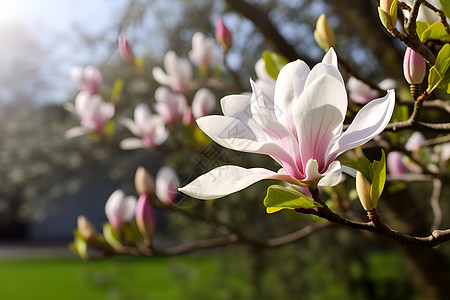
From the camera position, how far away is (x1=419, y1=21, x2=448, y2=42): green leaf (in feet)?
1.67

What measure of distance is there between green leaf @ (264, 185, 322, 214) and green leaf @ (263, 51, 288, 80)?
0.96ft

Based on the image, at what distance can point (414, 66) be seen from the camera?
20.8 inches

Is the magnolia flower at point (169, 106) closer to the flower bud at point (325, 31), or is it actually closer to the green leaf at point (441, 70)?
the flower bud at point (325, 31)

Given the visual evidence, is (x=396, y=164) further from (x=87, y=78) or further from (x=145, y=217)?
(x=87, y=78)

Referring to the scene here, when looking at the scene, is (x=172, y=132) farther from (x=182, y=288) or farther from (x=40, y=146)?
(x=182, y=288)

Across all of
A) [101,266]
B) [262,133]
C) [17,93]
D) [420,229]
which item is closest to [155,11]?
[17,93]

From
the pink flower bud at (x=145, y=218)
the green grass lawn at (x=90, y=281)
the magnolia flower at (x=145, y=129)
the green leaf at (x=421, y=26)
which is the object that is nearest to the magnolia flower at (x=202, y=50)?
the magnolia flower at (x=145, y=129)

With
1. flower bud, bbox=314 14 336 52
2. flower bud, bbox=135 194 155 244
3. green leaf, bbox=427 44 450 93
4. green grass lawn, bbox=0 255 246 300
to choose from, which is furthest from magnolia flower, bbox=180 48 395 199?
green grass lawn, bbox=0 255 246 300

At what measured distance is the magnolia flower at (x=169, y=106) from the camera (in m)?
1.42

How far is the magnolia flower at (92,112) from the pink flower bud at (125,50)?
0.15 meters

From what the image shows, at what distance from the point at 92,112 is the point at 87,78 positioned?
10cm

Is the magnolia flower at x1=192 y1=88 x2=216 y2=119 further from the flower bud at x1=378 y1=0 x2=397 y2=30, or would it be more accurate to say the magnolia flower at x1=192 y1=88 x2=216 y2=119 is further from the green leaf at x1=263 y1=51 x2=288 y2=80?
the flower bud at x1=378 y1=0 x2=397 y2=30

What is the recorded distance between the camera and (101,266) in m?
6.52

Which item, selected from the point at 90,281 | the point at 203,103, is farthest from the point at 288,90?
the point at 90,281
